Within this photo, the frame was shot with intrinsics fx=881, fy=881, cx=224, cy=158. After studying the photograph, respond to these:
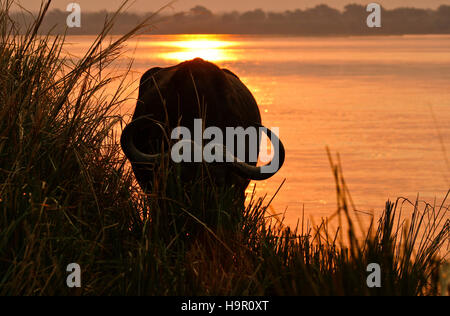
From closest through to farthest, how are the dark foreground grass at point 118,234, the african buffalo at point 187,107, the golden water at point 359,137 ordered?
the dark foreground grass at point 118,234 < the african buffalo at point 187,107 < the golden water at point 359,137

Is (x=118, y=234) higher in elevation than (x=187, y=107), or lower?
lower

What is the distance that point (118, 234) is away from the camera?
19.2 ft

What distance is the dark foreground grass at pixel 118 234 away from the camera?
16.0 ft

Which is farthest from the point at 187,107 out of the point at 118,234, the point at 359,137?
the point at 359,137

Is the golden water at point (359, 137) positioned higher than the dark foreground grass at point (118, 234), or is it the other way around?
the golden water at point (359, 137)

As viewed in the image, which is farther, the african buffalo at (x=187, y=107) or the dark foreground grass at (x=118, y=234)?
the african buffalo at (x=187, y=107)

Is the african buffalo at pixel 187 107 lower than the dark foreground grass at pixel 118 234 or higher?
higher

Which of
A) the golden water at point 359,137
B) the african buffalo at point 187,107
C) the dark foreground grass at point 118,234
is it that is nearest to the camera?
the dark foreground grass at point 118,234

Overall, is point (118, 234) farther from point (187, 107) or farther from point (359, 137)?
point (359, 137)

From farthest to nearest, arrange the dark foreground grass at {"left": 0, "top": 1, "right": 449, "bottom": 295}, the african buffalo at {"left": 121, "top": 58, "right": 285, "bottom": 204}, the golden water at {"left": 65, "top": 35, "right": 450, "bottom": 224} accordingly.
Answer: the golden water at {"left": 65, "top": 35, "right": 450, "bottom": 224} → the african buffalo at {"left": 121, "top": 58, "right": 285, "bottom": 204} → the dark foreground grass at {"left": 0, "top": 1, "right": 449, "bottom": 295}

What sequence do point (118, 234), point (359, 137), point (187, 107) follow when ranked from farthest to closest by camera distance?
point (359, 137), point (187, 107), point (118, 234)

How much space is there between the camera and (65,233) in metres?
5.36

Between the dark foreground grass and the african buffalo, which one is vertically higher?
the african buffalo

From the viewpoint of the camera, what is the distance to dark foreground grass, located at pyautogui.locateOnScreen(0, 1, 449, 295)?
16.0ft
